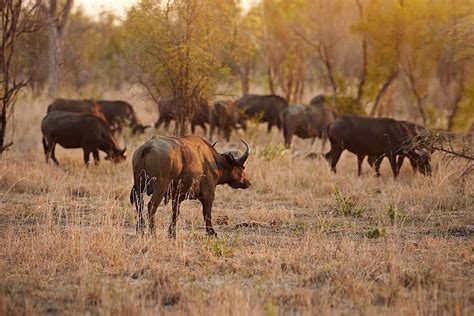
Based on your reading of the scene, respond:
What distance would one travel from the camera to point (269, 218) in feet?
35.5

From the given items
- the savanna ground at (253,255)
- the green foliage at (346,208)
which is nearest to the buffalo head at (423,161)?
the savanna ground at (253,255)

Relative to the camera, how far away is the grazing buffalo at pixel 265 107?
80.1ft

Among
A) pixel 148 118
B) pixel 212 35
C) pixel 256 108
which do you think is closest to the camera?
pixel 212 35

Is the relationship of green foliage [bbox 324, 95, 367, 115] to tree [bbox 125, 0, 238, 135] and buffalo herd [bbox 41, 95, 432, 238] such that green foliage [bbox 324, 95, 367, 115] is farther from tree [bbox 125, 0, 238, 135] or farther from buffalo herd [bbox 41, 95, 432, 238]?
tree [bbox 125, 0, 238, 135]

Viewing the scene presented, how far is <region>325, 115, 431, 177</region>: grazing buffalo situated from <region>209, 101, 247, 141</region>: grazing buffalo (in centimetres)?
726

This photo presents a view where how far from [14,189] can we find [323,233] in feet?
20.2

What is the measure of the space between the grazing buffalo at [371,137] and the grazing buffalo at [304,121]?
16.8 ft

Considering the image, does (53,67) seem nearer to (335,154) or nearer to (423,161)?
(335,154)

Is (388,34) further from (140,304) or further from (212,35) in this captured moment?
(140,304)

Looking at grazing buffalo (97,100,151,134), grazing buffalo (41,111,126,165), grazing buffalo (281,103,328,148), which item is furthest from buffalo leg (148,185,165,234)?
grazing buffalo (97,100,151,134)

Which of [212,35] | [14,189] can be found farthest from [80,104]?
[14,189]

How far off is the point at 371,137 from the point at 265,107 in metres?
9.00

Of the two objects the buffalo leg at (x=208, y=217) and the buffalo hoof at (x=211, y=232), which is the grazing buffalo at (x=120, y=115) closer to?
the buffalo leg at (x=208, y=217)

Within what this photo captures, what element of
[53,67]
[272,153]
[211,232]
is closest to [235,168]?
[211,232]
